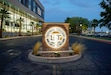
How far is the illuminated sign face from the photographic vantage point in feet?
50.9

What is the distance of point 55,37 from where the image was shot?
1541 centimetres

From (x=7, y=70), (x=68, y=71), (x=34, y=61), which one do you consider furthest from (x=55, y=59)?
(x=7, y=70)

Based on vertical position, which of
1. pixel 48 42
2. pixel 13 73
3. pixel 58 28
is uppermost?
pixel 58 28

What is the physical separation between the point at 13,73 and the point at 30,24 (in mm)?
85517

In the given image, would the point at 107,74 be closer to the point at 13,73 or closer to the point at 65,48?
the point at 13,73

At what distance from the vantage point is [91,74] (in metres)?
9.02

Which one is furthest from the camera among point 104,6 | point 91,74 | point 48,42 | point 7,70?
point 104,6

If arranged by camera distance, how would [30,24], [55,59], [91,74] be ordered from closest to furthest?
[91,74] → [55,59] → [30,24]

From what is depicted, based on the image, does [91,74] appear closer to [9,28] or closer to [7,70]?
[7,70]

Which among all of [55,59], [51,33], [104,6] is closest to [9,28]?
[104,6]

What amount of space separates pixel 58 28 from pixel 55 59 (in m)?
4.46

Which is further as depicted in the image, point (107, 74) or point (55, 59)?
point (55, 59)

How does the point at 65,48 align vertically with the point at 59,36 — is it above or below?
below

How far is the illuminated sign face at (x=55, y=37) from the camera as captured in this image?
1551cm
